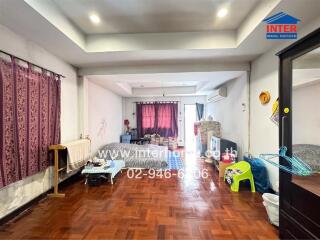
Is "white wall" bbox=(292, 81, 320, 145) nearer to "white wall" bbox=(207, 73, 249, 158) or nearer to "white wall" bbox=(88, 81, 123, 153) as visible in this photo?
"white wall" bbox=(207, 73, 249, 158)

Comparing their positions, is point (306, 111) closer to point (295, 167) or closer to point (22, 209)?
point (295, 167)

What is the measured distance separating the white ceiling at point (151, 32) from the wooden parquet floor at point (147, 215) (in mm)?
2294

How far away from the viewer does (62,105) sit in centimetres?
342

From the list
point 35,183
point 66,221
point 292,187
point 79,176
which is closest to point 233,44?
point 292,187

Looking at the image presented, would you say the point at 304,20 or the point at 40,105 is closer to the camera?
A: the point at 304,20

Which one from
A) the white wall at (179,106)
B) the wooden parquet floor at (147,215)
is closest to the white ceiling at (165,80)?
the white wall at (179,106)

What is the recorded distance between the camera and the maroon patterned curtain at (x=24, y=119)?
7.08 feet

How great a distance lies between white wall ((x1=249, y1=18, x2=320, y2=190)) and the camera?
2816mm

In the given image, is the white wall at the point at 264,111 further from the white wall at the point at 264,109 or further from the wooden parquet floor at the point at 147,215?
the wooden parquet floor at the point at 147,215

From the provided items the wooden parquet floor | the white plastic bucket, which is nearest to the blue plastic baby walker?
the white plastic bucket

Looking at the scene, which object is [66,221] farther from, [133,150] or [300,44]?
[300,44]

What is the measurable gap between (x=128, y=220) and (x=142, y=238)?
1.32ft

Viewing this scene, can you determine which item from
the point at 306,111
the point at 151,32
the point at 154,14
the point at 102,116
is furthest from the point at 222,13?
the point at 102,116

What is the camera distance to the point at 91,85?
15.0 ft
